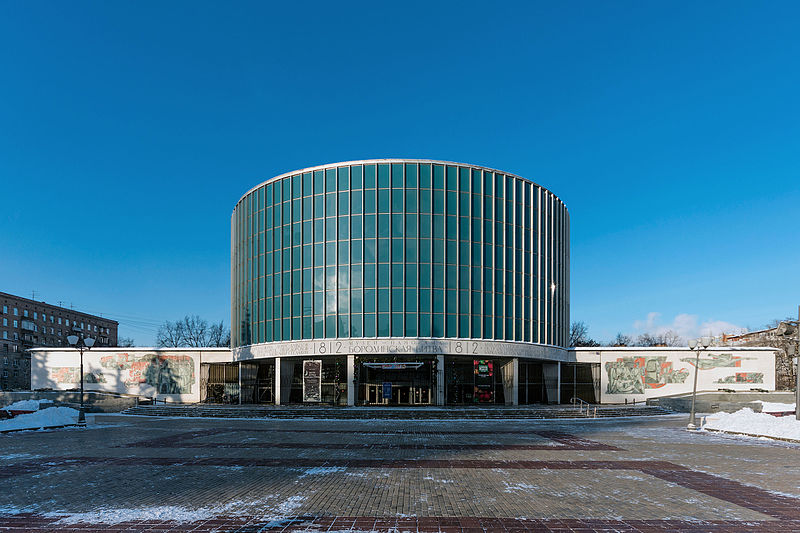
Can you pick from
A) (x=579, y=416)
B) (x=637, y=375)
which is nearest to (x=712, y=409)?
(x=637, y=375)

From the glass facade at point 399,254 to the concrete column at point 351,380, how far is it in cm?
208

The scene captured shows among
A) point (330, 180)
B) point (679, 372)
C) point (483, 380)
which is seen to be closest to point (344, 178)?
point (330, 180)

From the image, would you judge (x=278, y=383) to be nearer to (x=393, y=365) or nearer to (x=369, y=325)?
(x=369, y=325)

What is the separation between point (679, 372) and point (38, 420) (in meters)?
52.3

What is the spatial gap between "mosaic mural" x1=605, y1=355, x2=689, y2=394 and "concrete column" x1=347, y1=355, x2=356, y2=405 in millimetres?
26088

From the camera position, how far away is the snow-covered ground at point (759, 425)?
22422 mm

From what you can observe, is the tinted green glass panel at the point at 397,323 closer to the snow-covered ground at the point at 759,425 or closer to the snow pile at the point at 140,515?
the snow-covered ground at the point at 759,425

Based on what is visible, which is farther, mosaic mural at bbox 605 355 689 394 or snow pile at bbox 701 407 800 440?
mosaic mural at bbox 605 355 689 394

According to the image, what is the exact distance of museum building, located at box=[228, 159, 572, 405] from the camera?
1721 inches

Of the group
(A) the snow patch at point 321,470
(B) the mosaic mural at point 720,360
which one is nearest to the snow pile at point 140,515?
(A) the snow patch at point 321,470

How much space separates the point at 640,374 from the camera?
51.8 m

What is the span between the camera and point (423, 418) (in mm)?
34031

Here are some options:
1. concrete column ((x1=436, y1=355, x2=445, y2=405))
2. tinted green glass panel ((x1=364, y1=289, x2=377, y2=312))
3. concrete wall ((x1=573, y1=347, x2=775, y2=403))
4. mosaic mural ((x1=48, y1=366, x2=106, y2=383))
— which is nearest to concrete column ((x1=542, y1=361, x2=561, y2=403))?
concrete wall ((x1=573, y1=347, x2=775, y2=403))

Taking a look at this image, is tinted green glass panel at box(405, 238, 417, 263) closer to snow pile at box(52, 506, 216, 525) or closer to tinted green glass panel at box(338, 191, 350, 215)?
tinted green glass panel at box(338, 191, 350, 215)
